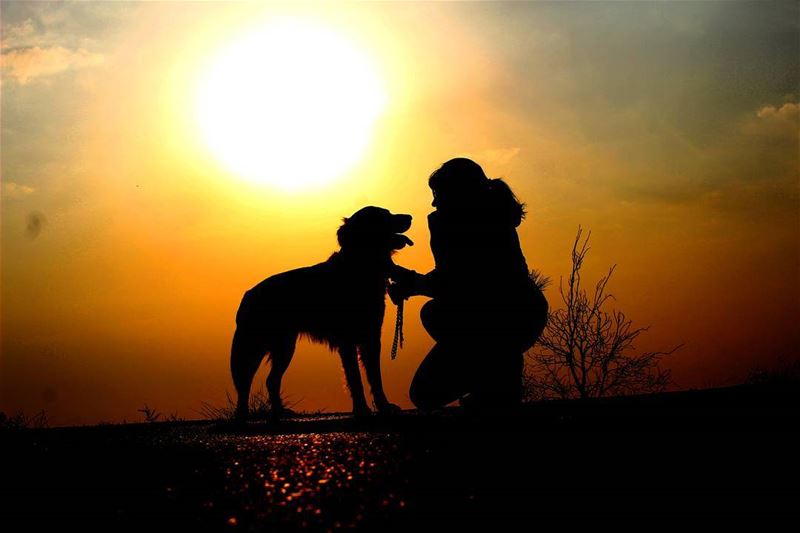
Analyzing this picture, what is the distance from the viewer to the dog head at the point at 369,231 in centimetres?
648

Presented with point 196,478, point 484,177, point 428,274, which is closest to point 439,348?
point 428,274

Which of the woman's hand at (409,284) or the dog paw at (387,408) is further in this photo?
the dog paw at (387,408)

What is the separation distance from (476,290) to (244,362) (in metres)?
2.92

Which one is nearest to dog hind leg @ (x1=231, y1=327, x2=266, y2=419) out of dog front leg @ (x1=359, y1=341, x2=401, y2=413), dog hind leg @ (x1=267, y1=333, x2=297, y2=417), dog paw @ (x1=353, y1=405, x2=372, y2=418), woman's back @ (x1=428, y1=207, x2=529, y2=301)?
dog hind leg @ (x1=267, y1=333, x2=297, y2=417)

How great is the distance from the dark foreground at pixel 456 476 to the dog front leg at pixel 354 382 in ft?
8.14

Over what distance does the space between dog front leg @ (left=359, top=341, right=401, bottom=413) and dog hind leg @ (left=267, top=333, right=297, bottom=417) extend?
0.89 meters

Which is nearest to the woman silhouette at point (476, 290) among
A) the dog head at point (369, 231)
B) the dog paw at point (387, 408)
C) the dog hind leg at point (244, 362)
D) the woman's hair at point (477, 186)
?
the woman's hair at point (477, 186)

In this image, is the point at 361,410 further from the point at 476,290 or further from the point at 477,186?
the point at 477,186

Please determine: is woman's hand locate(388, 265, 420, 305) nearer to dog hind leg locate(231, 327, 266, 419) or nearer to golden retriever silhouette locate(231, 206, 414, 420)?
golden retriever silhouette locate(231, 206, 414, 420)

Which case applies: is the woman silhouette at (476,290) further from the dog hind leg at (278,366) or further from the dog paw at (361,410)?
the dog hind leg at (278,366)

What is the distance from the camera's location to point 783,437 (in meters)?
2.53

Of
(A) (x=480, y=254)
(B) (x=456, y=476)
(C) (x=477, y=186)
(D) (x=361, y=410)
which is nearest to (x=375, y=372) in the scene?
(D) (x=361, y=410)

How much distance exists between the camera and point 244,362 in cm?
671

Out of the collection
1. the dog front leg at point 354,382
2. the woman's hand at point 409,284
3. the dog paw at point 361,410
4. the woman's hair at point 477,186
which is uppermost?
the woman's hair at point 477,186
